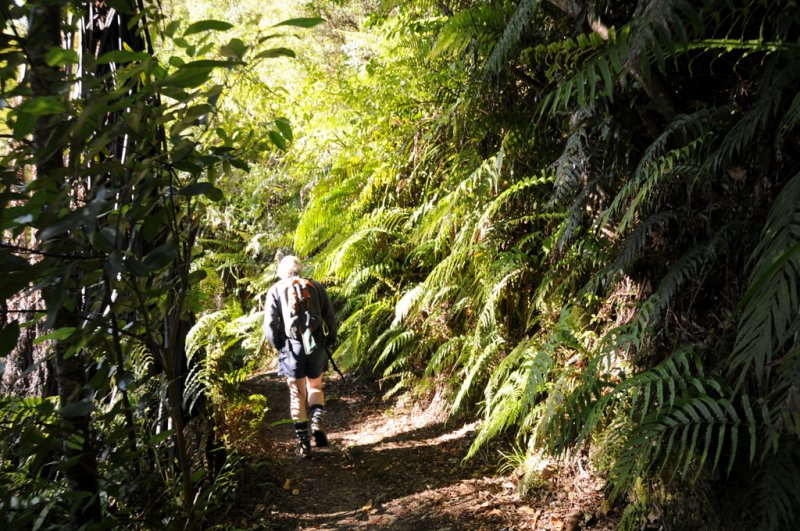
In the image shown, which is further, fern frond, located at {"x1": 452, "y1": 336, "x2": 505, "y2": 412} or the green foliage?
fern frond, located at {"x1": 452, "y1": 336, "x2": 505, "y2": 412}

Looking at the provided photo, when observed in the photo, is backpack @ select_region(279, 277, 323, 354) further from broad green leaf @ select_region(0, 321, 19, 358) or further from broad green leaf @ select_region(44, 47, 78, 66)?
broad green leaf @ select_region(44, 47, 78, 66)

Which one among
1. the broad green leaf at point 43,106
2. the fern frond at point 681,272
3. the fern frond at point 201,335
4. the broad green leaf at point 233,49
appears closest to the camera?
the broad green leaf at point 43,106

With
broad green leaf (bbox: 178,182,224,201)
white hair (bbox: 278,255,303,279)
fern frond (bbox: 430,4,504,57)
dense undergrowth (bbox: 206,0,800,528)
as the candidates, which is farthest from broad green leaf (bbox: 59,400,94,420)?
white hair (bbox: 278,255,303,279)

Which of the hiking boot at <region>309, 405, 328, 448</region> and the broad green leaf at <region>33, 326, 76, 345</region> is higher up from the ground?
the broad green leaf at <region>33, 326, 76, 345</region>

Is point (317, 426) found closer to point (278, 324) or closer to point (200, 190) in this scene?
point (278, 324)

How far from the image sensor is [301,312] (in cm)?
508

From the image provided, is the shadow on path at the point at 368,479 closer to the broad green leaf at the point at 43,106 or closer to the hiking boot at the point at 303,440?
the hiking boot at the point at 303,440

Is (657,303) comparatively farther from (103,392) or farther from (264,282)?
(264,282)

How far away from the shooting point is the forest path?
11.1 feet

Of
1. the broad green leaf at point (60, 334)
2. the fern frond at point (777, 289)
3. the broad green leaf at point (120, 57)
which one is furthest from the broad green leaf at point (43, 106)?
the fern frond at point (777, 289)

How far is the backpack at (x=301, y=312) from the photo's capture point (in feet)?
16.6

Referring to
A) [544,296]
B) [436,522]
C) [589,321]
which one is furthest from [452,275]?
[436,522]

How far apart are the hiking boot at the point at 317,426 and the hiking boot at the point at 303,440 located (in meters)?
0.19

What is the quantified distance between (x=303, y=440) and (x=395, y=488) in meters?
1.09
